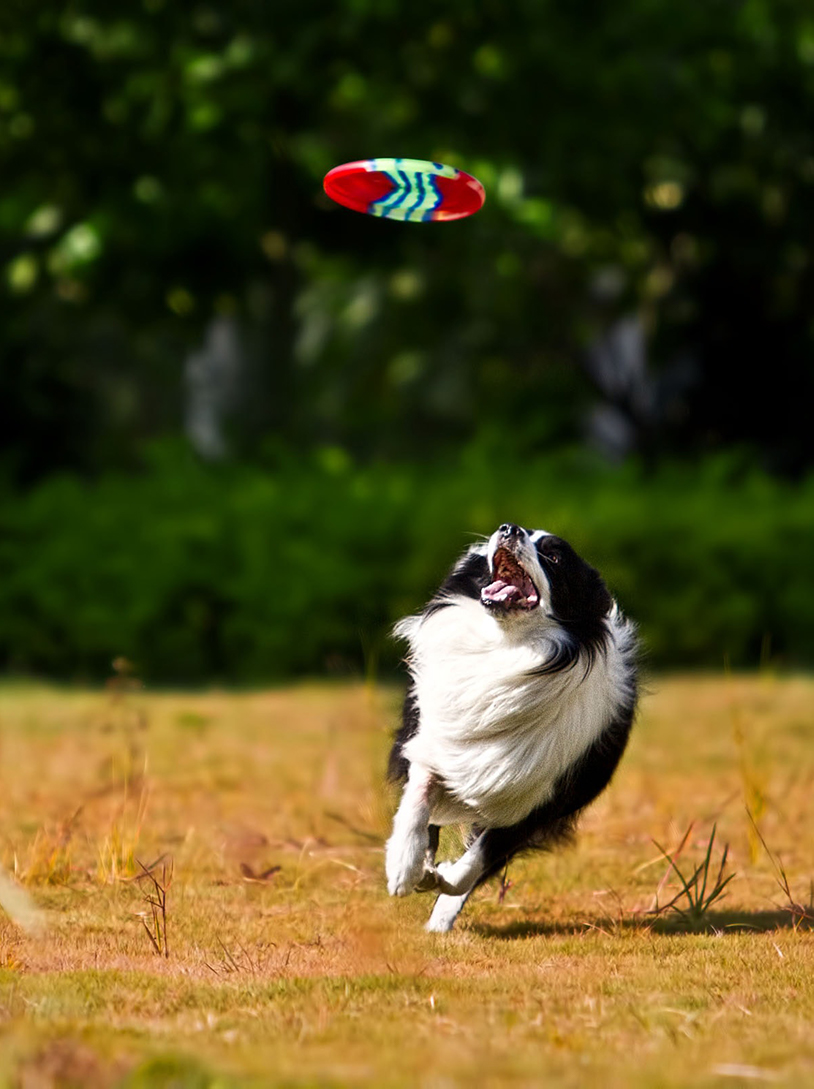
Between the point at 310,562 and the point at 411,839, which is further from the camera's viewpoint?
the point at 310,562

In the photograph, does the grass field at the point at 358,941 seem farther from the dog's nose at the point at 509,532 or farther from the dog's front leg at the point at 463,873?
the dog's nose at the point at 509,532

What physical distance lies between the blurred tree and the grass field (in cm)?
533

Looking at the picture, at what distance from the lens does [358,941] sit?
424 cm

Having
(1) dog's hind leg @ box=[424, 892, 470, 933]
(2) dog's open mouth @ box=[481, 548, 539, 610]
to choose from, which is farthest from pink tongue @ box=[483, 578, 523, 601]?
(1) dog's hind leg @ box=[424, 892, 470, 933]

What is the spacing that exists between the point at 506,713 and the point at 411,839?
466 mm

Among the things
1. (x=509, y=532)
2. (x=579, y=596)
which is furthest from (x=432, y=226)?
(x=509, y=532)

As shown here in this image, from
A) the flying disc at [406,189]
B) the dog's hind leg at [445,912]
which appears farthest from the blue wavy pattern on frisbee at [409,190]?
the dog's hind leg at [445,912]

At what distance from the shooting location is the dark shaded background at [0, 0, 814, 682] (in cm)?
1155

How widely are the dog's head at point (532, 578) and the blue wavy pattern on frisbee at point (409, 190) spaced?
127 cm

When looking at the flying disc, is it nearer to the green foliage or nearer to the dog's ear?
the dog's ear

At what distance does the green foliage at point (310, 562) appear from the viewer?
11461 mm

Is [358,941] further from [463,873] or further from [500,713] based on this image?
[500,713]

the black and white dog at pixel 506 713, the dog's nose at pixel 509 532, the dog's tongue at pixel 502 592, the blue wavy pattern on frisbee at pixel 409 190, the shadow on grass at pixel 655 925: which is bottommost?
the shadow on grass at pixel 655 925

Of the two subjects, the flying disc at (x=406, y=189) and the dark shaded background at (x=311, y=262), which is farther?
the dark shaded background at (x=311, y=262)
